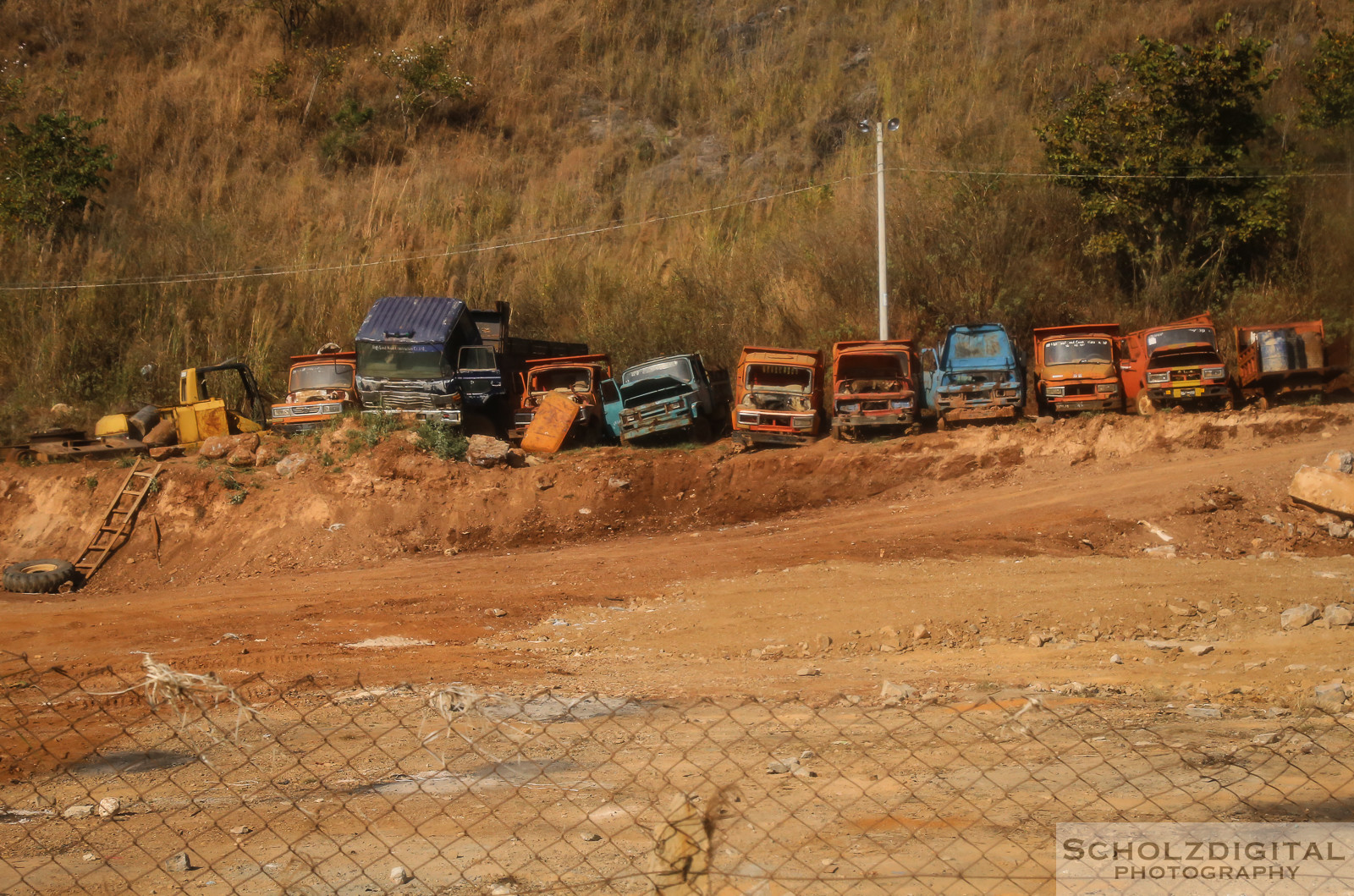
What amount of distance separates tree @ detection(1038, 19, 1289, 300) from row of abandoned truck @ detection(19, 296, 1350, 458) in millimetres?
5297

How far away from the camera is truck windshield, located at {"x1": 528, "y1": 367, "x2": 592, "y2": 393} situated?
24047 mm

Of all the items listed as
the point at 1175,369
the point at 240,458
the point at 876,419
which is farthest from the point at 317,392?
the point at 1175,369

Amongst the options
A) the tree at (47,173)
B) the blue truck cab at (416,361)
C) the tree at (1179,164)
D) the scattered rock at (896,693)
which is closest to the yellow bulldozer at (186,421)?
the blue truck cab at (416,361)

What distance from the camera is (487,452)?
818 inches

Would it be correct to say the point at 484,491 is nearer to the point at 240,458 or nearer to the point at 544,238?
the point at 240,458

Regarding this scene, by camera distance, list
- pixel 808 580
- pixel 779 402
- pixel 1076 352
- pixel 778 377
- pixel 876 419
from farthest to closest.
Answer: pixel 778 377 < pixel 1076 352 < pixel 779 402 < pixel 876 419 < pixel 808 580

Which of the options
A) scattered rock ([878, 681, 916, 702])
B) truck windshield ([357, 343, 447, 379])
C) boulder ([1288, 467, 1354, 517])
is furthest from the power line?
scattered rock ([878, 681, 916, 702])

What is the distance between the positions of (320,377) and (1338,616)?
19.7 m

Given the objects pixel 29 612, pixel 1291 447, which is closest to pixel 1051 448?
pixel 1291 447

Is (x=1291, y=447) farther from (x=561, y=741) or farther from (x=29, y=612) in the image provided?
(x=29, y=612)

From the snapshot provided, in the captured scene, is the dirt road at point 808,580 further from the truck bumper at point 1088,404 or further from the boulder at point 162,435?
the boulder at point 162,435

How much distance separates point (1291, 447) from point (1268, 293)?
430 inches

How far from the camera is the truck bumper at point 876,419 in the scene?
21.3 metres

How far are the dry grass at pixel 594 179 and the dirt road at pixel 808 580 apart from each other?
991 centimetres
